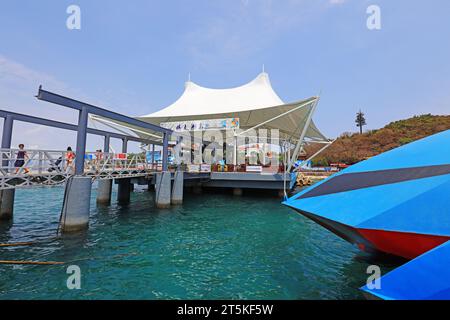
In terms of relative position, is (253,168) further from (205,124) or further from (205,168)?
(205,124)

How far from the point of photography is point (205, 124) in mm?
27578

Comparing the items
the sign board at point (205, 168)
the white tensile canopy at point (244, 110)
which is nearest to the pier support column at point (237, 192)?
the sign board at point (205, 168)

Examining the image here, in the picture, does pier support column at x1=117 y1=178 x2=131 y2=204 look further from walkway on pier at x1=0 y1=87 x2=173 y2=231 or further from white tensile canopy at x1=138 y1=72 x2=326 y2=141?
white tensile canopy at x1=138 y1=72 x2=326 y2=141

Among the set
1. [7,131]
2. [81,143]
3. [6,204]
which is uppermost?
[7,131]

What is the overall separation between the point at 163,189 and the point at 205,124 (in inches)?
521

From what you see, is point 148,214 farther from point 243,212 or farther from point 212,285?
point 212,285

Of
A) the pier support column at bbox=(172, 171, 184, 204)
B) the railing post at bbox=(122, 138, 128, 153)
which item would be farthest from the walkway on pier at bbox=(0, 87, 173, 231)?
the railing post at bbox=(122, 138, 128, 153)

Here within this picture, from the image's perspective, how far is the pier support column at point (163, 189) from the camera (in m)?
15.9

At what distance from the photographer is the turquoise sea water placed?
5309 millimetres

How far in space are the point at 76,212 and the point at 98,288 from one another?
573 cm

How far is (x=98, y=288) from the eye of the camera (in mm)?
5434

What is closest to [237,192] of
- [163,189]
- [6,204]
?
[163,189]

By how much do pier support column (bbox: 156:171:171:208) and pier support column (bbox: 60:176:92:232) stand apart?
5.96m

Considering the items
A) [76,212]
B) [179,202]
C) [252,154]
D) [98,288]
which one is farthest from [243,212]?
[252,154]
